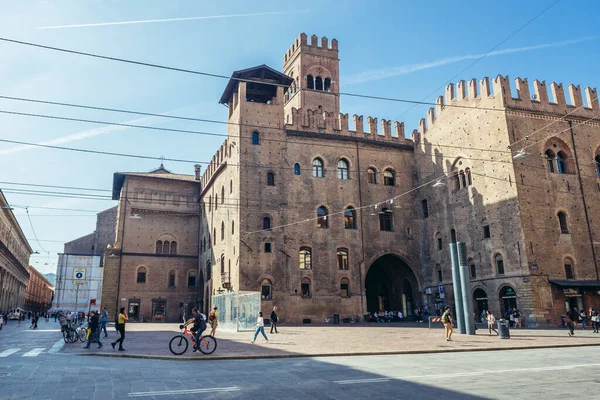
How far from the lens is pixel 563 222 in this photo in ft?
A: 87.5

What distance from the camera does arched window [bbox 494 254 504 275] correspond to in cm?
2619

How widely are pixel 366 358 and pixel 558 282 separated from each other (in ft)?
57.9

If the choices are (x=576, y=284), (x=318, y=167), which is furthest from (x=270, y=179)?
(x=576, y=284)

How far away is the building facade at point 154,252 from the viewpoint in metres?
36.5

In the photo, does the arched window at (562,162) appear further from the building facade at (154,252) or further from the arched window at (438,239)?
the building facade at (154,252)

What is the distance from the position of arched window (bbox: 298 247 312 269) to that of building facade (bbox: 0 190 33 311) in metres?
25.8

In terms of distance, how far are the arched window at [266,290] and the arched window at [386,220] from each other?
9.00m

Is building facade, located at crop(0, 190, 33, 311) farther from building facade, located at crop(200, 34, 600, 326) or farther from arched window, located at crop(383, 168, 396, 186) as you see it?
arched window, located at crop(383, 168, 396, 186)

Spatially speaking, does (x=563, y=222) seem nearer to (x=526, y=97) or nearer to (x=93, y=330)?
(x=526, y=97)

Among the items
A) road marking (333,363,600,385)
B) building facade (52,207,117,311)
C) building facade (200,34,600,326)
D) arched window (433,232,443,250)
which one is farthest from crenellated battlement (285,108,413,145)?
building facade (52,207,117,311)

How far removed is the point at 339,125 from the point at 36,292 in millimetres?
77719

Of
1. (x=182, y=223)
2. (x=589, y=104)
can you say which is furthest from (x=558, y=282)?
(x=182, y=223)

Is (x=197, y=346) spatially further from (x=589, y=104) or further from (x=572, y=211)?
(x=589, y=104)

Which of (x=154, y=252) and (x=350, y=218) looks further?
(x=154, y=252)
